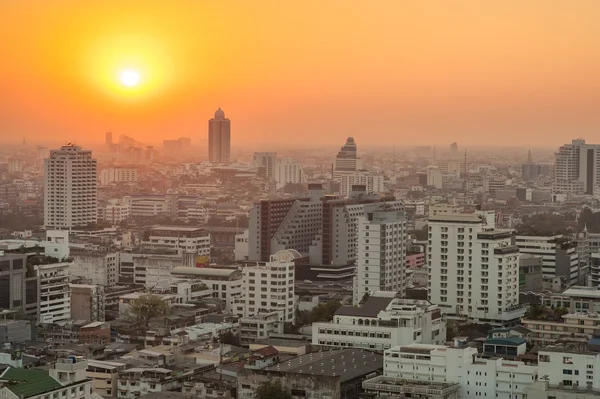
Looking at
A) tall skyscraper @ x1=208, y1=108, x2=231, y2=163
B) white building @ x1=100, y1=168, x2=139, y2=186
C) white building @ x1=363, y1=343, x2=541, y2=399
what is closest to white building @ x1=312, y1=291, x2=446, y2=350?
white building @ x1=363, y1=343, x2=541, y2=399

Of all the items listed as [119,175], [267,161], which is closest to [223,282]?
[119,175]

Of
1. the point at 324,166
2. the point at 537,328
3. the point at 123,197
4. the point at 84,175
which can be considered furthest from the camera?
the point at 324,166

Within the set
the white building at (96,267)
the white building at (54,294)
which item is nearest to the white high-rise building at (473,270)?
the white building at (54,294)

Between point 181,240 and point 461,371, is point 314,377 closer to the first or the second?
point 461,371

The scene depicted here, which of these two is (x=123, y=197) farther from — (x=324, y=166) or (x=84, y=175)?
(x=324, y=166)

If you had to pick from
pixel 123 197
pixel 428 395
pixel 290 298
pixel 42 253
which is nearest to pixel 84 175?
pixel 123 197

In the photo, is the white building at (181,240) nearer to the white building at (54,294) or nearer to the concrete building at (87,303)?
the concrete building at (87,303)

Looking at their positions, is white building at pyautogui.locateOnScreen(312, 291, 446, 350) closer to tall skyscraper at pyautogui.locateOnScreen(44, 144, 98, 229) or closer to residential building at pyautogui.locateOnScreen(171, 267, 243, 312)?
residential building at pyautogui.locateOnScreen(171, 267, 243, 312)
